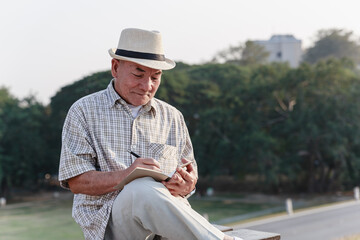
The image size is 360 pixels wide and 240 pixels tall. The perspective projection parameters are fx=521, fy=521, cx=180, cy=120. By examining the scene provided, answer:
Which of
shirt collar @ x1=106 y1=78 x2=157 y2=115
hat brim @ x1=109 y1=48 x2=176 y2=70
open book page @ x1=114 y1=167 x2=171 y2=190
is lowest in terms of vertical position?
open book page @ x1=114 y1=167 x2=171 y2=190

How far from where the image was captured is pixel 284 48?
6034 centimetres

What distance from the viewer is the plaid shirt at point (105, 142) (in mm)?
2684

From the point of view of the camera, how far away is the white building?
59875 mm

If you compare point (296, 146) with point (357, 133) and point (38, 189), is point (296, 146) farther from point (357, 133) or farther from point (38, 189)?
point (38, 189)

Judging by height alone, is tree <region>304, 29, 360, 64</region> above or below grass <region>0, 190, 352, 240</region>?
above

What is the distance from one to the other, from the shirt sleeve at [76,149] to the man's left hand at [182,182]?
0.42m

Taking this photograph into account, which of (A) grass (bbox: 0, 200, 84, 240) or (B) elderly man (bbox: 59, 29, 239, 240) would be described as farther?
(A) grass (bbox: 0, 200, 84, 240)

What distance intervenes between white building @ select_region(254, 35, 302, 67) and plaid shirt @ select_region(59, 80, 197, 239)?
5785 cm

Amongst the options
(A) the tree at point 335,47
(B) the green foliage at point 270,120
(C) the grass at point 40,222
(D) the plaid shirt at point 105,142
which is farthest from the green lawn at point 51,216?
(A) the tree at point 335,47

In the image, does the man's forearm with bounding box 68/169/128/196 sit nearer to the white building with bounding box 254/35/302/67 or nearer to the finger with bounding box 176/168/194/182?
the finger with bounding box 176/168/194/182

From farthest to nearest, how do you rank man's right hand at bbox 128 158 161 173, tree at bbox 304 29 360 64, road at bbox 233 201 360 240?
tree at bbox 304 29 360 64
road at bbox 233 201 360 240
man's right hand at bbox 128 158 161 173

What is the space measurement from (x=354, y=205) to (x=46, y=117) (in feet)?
75.9

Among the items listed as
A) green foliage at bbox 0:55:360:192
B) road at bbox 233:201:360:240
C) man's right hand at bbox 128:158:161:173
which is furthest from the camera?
green foliage at bbox 0:55:360:192

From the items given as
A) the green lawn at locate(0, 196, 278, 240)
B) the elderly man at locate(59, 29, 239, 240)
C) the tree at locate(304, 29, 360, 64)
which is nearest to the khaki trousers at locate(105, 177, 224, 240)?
the elderly man at locate(59, 29, 239, 240)
